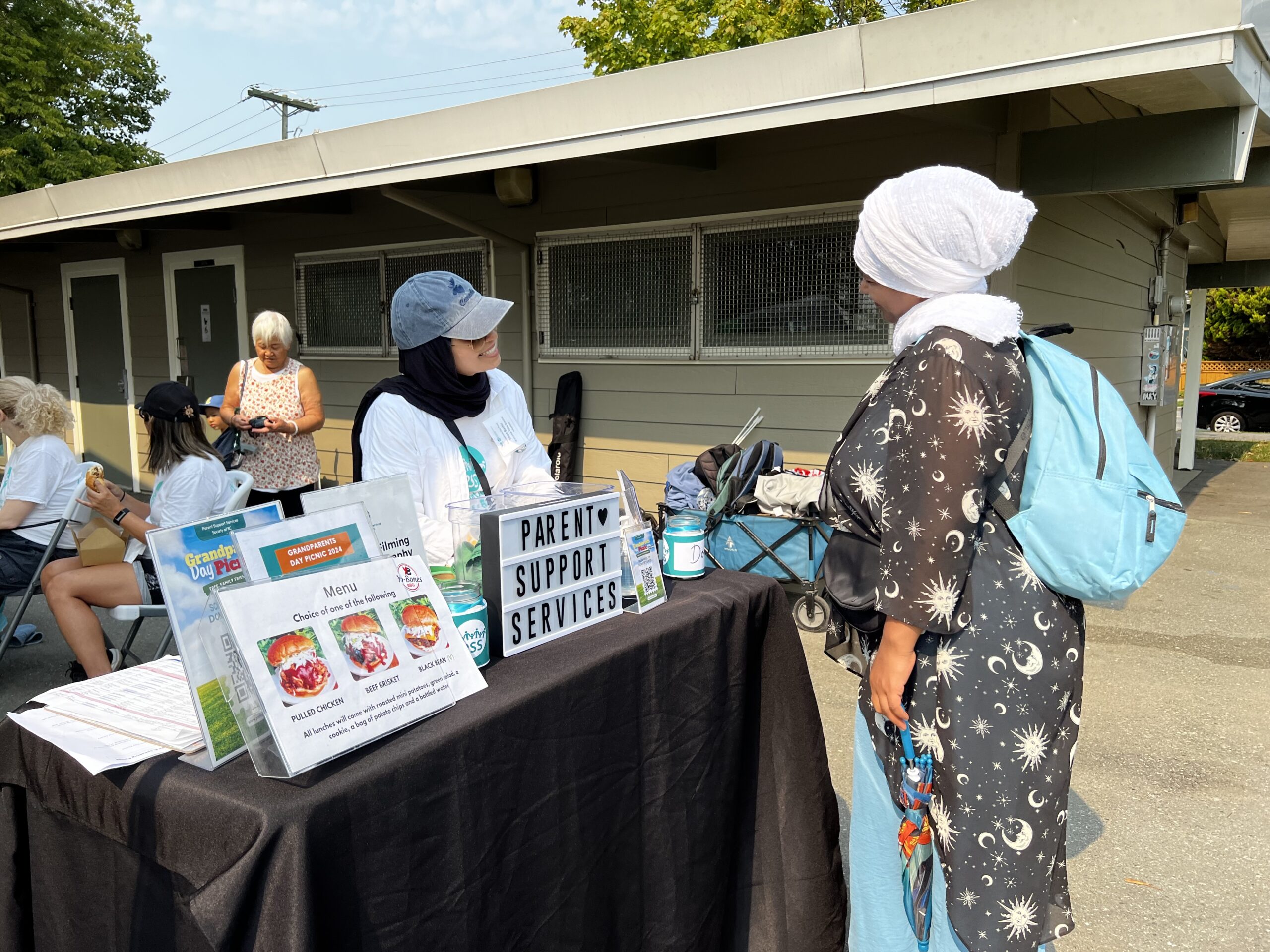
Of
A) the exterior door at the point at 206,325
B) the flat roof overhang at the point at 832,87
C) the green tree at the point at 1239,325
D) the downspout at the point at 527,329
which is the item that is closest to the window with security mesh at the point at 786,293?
the flat roof overhang at the point at 832,87

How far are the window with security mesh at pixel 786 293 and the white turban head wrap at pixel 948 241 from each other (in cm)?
377

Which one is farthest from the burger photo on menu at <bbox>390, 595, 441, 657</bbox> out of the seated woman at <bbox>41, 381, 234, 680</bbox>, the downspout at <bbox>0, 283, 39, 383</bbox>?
the downspout at <bbox>0, 283, 39, 383</bbox>

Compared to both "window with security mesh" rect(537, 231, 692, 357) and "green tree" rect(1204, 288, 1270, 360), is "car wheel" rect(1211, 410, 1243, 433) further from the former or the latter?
"window with security mesh" rect(537, 231, 692, 357)

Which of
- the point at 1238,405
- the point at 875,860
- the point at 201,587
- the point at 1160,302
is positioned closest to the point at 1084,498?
the point at 875,860

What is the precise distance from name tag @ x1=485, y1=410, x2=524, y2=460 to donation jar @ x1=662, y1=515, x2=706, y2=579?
0.52 meters

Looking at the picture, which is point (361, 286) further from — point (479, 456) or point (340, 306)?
point (479, 456)

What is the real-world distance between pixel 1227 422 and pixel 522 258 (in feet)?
56.4

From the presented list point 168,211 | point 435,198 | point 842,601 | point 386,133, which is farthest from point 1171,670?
point 168,211

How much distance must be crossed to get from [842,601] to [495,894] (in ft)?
2.57

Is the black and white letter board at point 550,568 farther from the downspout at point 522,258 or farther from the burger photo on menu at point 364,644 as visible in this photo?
the downspout at point 522,258

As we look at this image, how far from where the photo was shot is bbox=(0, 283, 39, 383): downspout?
33.2 feet

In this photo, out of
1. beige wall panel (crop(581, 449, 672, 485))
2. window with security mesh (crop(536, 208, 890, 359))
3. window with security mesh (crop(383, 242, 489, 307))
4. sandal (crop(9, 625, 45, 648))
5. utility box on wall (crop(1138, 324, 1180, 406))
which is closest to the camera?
sandal (crop(9, 625, 45, 648))

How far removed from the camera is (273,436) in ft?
16.4

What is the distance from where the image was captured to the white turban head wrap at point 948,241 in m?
1.48
